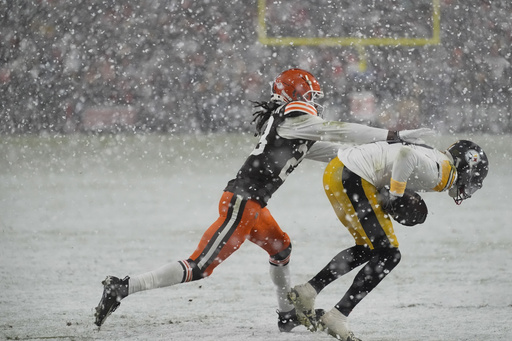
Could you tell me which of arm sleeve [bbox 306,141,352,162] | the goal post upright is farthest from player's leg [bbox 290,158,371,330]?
the goal post upright

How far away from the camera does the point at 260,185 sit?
4062 mm

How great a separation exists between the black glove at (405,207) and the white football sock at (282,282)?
61cm

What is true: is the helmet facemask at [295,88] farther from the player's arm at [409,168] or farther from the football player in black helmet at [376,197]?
the player's arm at [409,168]

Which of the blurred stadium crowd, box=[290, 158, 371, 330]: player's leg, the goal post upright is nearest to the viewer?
box=[290, 158, 371, 330]: player's leg

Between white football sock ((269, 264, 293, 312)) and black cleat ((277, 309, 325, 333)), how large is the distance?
0.08ft

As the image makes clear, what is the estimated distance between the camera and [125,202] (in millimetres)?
8484

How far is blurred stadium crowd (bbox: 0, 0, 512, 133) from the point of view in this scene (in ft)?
45.8

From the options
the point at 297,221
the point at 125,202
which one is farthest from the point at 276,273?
the point at 125,202

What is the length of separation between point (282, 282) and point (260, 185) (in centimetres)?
56

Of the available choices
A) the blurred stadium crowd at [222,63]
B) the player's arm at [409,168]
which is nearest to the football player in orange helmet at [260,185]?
the player's arm at [409,168]

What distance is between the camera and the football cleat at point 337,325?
3.94m

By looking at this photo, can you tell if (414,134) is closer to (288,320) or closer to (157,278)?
(288,320)

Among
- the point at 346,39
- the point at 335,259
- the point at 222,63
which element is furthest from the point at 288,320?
the point at 346,39

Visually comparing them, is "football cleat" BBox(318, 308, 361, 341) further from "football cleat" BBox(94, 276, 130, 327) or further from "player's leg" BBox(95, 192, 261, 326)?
"football cleat" BBox(94, 276, 130, 327)
